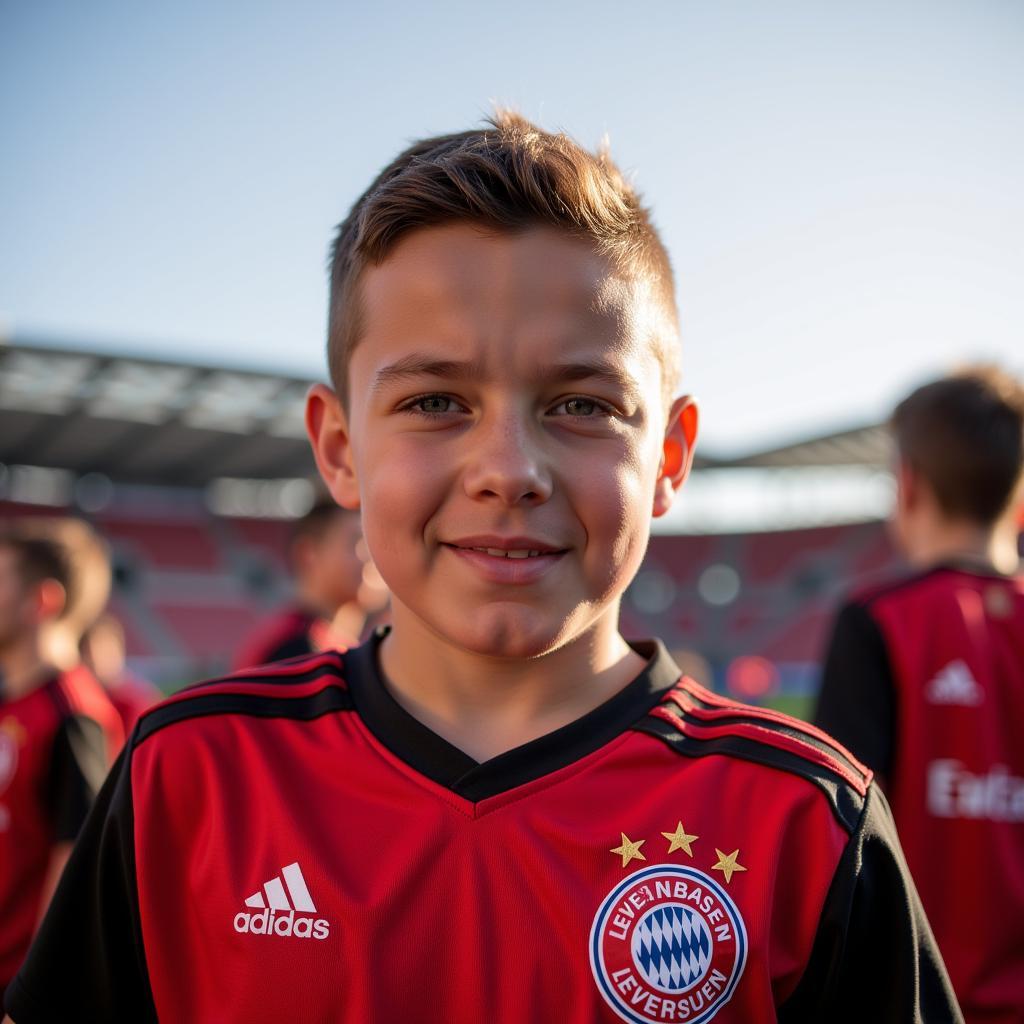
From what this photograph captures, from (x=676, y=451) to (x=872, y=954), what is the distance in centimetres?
Result: 77

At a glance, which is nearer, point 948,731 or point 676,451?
point 676,451

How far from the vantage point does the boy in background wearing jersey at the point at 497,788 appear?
1.14 m

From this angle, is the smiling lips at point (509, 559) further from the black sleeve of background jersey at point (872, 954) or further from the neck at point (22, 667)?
the neck at point (22, 667)

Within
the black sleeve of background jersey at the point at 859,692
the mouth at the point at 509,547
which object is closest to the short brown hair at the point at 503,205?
the mouth at the point at 509,547

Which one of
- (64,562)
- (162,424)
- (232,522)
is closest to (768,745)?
(64,562)

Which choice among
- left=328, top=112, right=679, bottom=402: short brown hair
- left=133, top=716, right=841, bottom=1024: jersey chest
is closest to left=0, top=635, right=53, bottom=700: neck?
left=133, top=716, right=841, bottom=1024: jersey chest

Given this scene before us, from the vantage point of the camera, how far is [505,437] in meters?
1.17

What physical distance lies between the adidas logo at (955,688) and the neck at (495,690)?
3.90 feet

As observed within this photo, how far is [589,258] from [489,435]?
298 mm

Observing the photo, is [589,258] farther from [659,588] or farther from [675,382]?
[659,588]

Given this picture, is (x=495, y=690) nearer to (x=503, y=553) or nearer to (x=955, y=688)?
(x=503, y=553)

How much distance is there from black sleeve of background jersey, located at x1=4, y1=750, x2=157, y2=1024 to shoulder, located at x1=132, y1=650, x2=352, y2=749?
0.36 feet

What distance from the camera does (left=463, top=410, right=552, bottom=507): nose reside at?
116 centimetres

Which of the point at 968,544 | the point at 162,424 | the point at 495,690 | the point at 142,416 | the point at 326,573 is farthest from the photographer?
the point at 162,424
